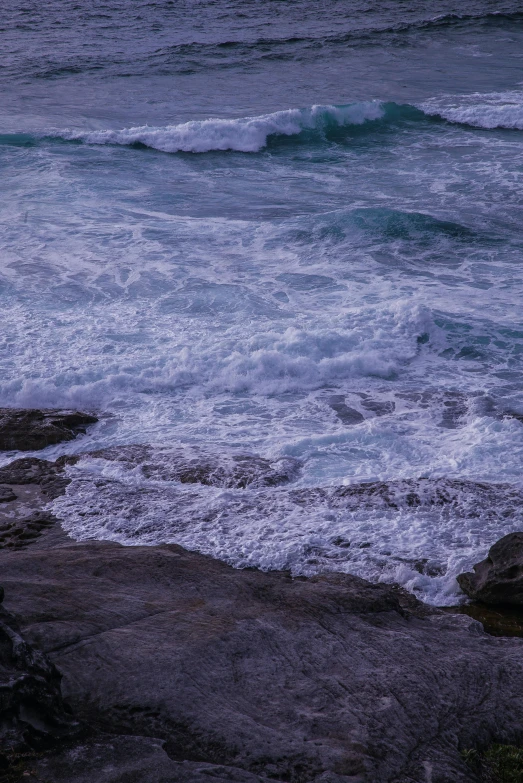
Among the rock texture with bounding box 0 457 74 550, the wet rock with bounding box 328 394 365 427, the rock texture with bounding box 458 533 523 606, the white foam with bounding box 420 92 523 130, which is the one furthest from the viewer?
the white foam with bounding box 420 92 523 130

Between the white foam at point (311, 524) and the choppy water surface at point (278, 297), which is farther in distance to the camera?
the choppy water surface at point (278, 297)

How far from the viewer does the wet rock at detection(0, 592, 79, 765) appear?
3.71m

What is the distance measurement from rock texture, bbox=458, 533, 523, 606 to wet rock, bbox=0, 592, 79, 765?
3550mm

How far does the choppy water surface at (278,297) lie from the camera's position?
7348mm

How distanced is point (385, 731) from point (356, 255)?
11.2 meters

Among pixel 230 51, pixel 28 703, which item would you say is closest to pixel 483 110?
pixel 230 51

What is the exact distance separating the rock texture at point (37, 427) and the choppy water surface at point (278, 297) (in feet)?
1.17

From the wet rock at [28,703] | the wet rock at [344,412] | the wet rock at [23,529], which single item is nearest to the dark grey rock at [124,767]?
the wet rock at [28,703]

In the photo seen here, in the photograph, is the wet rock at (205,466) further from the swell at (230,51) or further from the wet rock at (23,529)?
the swell at (230,51)

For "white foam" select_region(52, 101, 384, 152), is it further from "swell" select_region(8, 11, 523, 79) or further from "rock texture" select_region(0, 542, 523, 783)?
"rock texture" select_region(0, 542, 523, 783)

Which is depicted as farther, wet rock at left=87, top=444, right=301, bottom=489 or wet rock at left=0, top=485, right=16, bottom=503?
wet rock at left=87, top=444, right=301, bottom=489

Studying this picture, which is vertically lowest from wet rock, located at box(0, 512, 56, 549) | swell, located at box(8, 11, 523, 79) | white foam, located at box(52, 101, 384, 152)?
wet rock, located at box(0, 512, 56, 549)

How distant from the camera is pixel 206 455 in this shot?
8.27 metres

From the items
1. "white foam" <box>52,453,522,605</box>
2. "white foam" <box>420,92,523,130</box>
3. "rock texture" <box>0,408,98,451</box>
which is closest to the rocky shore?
"white foam" <box>52,453,522,605</box>
